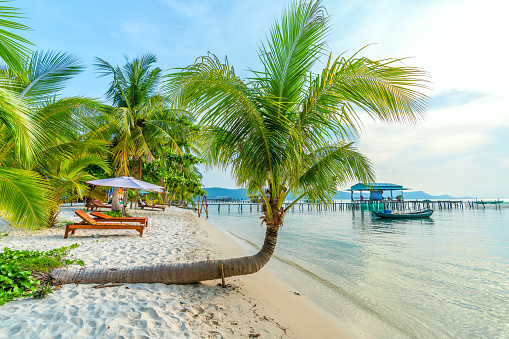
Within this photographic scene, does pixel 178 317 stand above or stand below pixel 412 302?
above

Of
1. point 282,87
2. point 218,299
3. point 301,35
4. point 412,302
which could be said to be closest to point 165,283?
point 218,299

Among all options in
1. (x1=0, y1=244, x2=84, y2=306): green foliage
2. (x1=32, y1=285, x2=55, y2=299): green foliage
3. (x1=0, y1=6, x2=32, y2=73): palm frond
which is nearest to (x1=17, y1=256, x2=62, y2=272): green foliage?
(x1=0, y1=244, x2=84, y2=306): green foliage

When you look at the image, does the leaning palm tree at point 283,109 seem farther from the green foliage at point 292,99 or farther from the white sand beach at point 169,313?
the white sand beach at point 169,313

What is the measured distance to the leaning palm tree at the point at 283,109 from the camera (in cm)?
352

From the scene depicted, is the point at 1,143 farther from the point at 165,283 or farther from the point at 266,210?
the point at 266,210

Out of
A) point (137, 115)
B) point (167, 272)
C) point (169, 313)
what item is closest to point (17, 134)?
point (167, 272)

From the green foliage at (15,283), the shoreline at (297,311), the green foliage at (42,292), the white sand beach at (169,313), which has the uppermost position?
the green foliage at (15,283)

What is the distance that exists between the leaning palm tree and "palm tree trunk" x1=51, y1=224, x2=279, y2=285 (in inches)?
0.6

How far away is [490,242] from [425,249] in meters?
6.51

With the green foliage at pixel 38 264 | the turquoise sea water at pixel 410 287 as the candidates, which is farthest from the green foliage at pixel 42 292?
the turquoise sea water at pixel 410 287

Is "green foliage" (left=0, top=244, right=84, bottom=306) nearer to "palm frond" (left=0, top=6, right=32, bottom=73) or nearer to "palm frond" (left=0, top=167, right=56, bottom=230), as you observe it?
"palm frond" (left=0, top=167, right=56, bottom=230)

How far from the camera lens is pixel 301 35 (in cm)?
369

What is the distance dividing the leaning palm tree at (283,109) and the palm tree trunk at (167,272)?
1 centimetres

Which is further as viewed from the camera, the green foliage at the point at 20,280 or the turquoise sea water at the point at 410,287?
the turquoise sea water at the point at 410,287
